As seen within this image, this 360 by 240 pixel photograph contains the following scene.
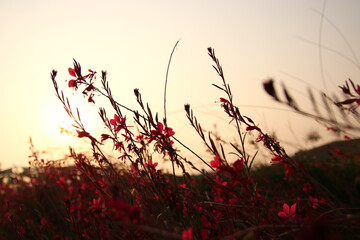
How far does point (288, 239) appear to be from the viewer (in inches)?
56.9

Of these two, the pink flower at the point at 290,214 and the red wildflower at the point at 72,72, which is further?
the red wildflower at the point at 72,72

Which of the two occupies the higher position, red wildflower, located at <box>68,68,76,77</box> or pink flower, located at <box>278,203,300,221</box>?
red wildflower, located at <box>68,68,76,77</box>

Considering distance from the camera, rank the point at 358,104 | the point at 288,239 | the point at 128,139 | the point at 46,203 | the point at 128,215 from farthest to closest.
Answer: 1. the point at 46,203
2. the point at 128,139
3. the point at 288,239
4. the point at 358,104
5. the point at 128,215

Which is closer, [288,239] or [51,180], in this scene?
[288,239]

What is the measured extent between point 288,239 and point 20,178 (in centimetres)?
580

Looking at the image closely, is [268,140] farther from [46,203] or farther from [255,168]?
[46,203]

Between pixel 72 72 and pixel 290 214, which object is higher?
pixel 72 72

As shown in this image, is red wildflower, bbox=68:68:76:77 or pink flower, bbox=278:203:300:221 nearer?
pink flower, bbox=278:203:300:221

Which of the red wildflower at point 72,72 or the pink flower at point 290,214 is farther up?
the red wildflower at point 72,72

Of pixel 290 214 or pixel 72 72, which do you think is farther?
pixel 72 72

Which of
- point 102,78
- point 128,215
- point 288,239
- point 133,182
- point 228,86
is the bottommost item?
point 288,239

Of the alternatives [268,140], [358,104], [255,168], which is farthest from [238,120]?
[255,168]

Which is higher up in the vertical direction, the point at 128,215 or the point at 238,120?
the point at 238,120

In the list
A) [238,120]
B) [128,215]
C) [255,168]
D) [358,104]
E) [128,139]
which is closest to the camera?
[128,215]
